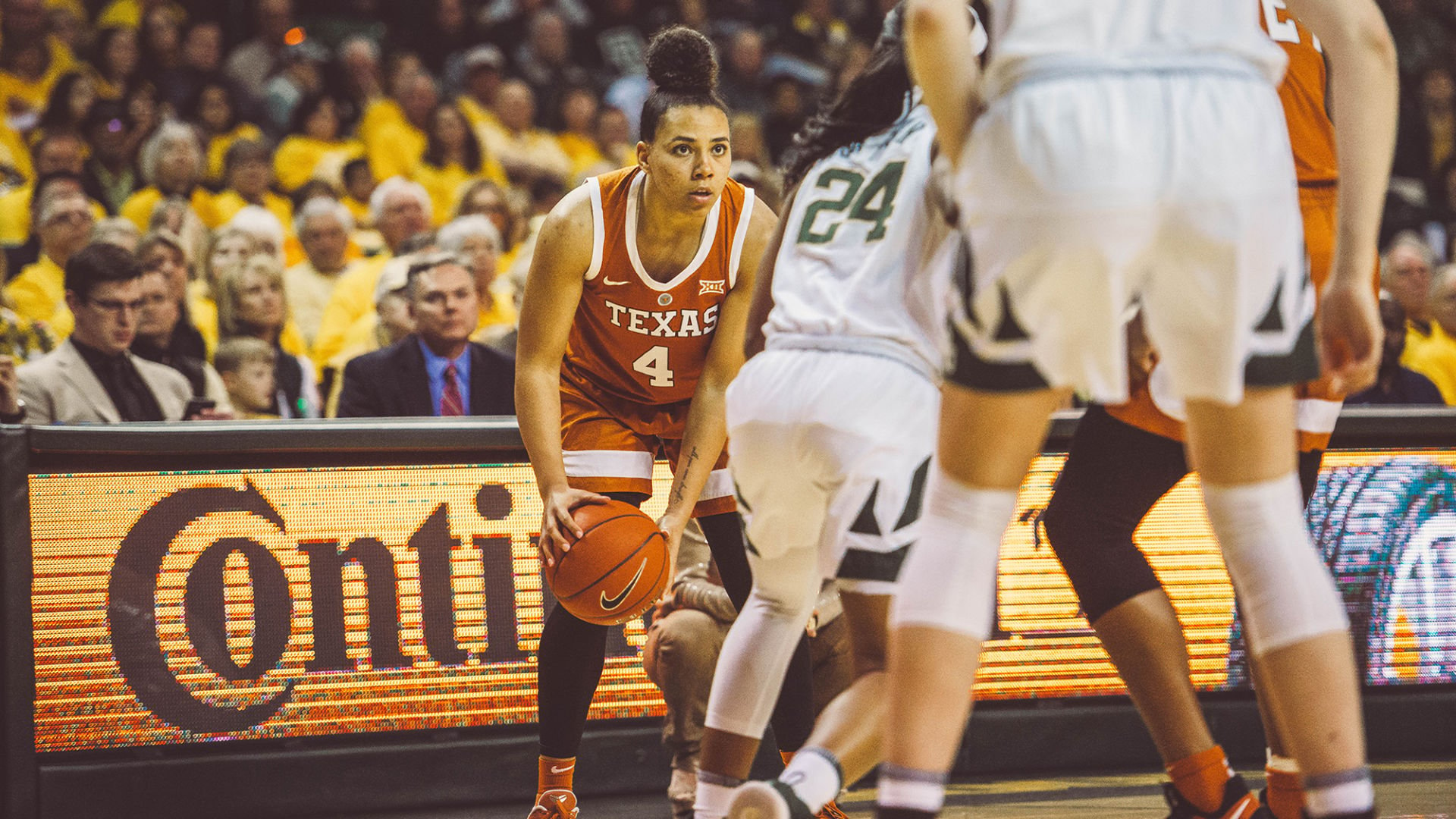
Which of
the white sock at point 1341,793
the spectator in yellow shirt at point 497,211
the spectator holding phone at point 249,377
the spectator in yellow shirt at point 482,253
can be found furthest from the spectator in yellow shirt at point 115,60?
the white sock at point 1341,793

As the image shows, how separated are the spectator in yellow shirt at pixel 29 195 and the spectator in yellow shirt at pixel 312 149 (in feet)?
4.70

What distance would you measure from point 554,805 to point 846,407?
1515 mm

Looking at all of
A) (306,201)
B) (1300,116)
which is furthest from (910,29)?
(306,201)

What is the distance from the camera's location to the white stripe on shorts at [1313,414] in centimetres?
308

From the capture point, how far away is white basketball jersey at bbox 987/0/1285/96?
2.02 meters

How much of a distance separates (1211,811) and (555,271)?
74.2 inches

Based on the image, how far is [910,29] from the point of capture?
6.89 ft

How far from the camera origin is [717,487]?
3.82 meters

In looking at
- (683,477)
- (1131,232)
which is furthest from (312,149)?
(1131,232)

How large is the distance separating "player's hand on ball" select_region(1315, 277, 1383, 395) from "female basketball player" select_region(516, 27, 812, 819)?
69.5 inches

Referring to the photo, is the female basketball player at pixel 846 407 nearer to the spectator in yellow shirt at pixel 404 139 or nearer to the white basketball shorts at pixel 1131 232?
the white basketball shorts at pixel 1131 232

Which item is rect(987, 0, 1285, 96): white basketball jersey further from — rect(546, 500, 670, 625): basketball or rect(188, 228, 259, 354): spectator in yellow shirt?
rect(188, 228, 259, 354): spectator in yellow shirt

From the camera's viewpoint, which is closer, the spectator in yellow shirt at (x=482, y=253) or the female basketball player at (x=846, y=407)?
the female basketball player at (x=846, y=407)

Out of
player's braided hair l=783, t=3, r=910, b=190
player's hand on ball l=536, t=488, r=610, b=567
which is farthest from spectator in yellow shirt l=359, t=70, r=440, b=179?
player's braided hair l=783, t=3, r=910, b=190
